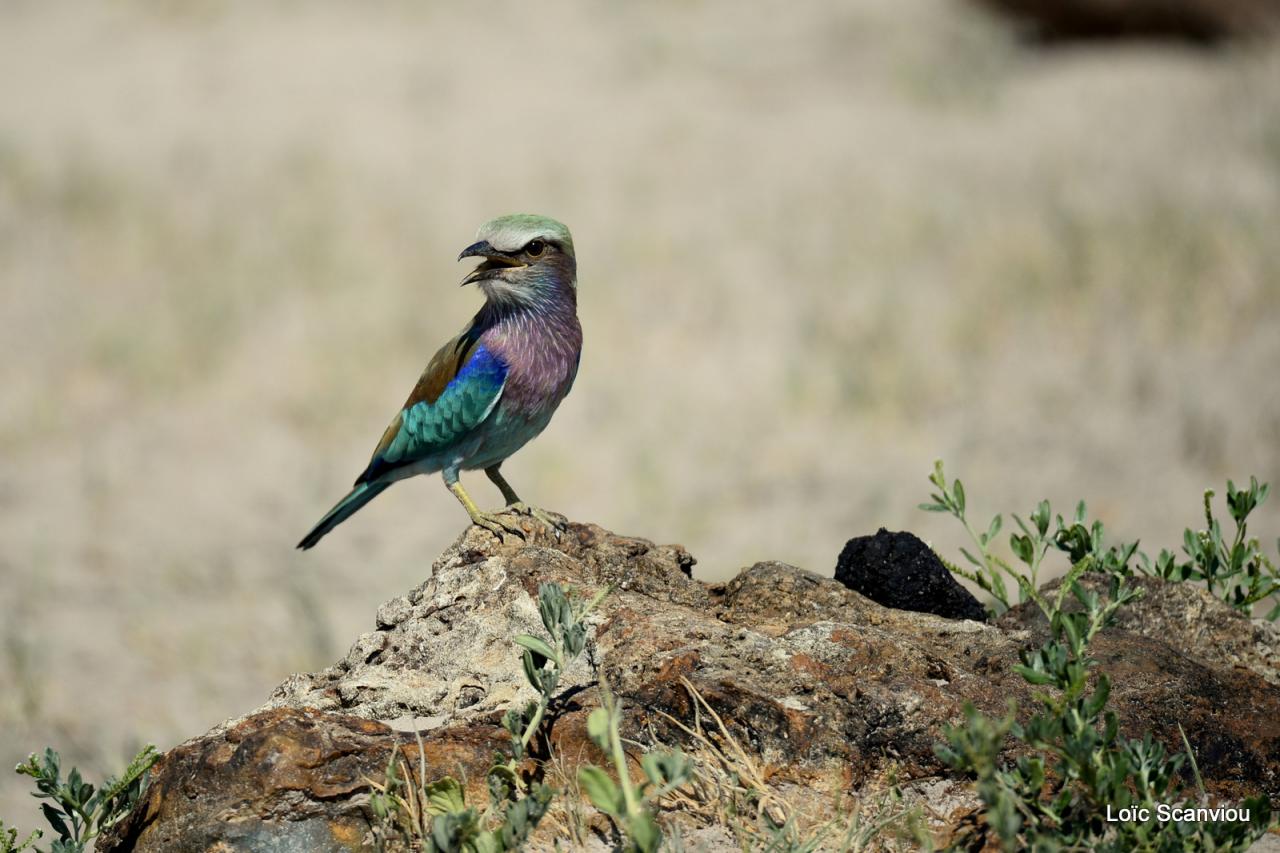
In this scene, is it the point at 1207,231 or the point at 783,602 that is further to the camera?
the point at 1207,231

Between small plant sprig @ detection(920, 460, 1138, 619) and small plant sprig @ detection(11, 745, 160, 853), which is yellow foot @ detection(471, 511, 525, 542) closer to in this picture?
small plant sprig @ detection(11, 745, 160, 853)

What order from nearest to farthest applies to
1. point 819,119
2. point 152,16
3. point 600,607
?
point 600,607 < point 819,119 < point 152,16

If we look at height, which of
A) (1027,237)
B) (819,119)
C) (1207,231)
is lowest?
(1207,231)

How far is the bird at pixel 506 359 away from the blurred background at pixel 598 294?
8.44ft

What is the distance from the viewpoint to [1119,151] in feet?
44.6

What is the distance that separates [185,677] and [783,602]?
13.7ft

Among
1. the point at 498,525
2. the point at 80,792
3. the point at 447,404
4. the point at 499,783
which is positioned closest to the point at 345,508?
the point at 447,404

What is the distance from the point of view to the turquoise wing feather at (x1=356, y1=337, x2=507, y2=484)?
14.0ft

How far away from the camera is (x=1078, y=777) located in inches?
110

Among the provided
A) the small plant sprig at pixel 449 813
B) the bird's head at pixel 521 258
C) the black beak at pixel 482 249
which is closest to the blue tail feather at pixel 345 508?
the bird's head at pixel 521 258

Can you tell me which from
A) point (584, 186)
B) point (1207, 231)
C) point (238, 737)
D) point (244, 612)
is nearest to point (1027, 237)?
point (1207, 231)

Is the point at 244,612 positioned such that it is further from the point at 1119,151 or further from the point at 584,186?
the point at 1119,151

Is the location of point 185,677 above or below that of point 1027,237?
below

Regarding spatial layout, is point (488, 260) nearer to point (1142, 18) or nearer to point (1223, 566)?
point (1223, 566)
